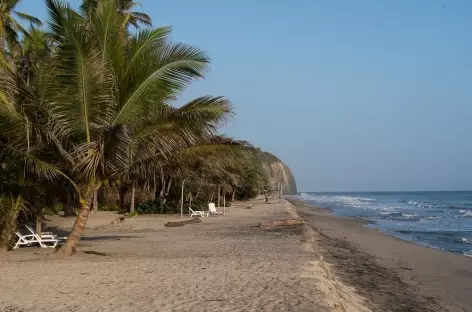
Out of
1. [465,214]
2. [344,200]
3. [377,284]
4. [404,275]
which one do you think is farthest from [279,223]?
[344,200]

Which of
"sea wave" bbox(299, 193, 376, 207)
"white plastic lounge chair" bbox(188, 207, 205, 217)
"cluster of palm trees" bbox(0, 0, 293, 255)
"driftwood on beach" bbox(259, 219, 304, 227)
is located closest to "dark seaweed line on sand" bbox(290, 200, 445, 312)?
"cluster of palm trees" bbox(0, 0, 293, 255)

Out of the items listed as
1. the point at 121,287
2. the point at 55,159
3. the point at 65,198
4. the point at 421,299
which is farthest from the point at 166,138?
the point at 421,299

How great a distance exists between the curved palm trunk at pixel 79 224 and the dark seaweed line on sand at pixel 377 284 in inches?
225

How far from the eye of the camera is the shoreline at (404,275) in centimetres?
894

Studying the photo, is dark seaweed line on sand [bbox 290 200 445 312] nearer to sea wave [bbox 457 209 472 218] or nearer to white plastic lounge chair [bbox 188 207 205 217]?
white plastic lounge chair [bbox 188 207 205 217]

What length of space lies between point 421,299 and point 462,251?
10227 mm

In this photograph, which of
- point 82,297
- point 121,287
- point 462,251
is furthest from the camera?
point 462,251

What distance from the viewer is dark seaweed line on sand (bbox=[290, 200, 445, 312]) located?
8344 mm

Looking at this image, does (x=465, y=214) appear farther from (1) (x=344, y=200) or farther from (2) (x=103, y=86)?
(1) (x=344, y=200)

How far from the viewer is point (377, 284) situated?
1017 centimetres

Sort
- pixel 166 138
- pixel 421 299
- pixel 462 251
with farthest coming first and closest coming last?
pixel 462 251
pixel 166 138
pixel 421 299

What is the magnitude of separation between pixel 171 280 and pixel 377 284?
4.54 m

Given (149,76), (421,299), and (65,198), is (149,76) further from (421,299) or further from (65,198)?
(421,299)

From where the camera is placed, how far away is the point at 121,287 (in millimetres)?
7645
